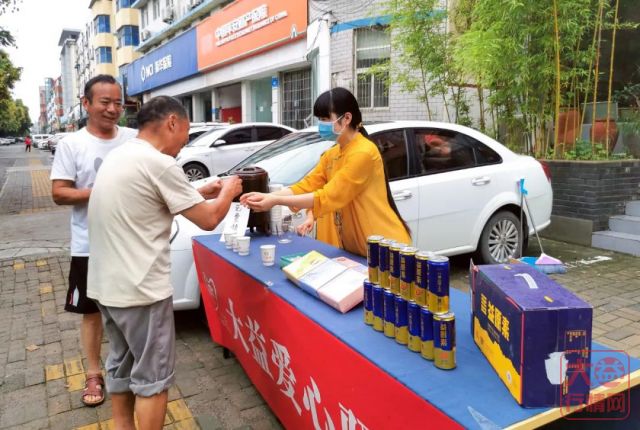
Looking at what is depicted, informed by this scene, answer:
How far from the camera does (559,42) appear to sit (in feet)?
21.1


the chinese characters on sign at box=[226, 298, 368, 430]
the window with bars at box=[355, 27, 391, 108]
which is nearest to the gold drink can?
the chinese characters on sign at box=[226, 298, 368, 430]

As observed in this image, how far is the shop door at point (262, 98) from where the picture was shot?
18.4 metres

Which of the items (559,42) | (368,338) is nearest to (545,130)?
(559,42)

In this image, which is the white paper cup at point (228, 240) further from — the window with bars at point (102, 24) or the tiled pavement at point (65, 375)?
the window with bars at point (102, 24)

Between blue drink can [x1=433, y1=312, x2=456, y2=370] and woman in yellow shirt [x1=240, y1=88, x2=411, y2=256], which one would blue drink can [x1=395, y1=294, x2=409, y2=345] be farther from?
woman in yellow shirt [x1=240, y1=88, x2=411, y2=256]

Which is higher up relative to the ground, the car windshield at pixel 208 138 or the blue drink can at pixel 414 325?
the car windshield at pixel 208 138

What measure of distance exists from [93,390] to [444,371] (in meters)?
2.43

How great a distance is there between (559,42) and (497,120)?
1696mm

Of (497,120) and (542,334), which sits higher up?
(497,120)

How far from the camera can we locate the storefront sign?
13.9 metres

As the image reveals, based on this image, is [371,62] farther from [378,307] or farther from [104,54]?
[104,54]

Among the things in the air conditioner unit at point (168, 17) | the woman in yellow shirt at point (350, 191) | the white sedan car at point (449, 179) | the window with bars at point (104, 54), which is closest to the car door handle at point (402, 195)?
the white sedan car at point (449, 179)

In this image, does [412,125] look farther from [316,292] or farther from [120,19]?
[120,19]

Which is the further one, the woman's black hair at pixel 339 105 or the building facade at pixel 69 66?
the building facade at pixel 69 66
